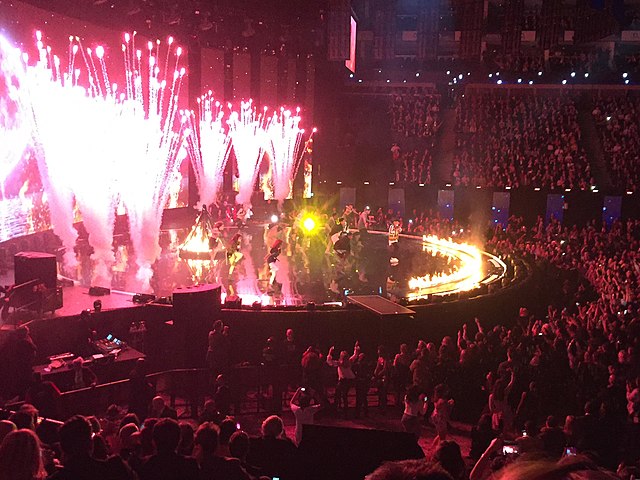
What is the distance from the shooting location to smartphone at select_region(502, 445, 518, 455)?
6.71 meters

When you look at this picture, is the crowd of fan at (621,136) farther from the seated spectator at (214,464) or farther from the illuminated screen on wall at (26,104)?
the seated spectator at (214,464)

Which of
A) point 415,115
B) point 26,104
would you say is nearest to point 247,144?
point 415,115

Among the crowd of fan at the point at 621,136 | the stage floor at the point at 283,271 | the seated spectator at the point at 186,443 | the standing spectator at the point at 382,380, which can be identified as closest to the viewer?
the seated spectator at the point at 186,443

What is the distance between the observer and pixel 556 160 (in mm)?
31266

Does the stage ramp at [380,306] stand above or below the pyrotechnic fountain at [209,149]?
below

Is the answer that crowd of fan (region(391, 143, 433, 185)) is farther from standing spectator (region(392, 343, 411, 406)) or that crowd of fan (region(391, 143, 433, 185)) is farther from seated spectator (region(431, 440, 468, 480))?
seated spectator (region(431, 440, 468, 480))

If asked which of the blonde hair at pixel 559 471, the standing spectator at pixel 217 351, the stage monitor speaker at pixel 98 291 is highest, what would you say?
the blonde hair at pixel 559 471

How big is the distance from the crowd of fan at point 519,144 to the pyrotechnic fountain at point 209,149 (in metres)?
11.0

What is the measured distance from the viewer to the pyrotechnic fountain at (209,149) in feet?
103

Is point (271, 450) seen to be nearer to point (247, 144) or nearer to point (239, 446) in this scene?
point (239, 446)

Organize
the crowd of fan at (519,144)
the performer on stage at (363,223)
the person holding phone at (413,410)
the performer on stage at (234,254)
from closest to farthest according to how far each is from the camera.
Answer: the person holding phone at (413,410)
the performer on stage at (234,254)
the performer on stage at (363,223)
the crowd of fan at (519,144)

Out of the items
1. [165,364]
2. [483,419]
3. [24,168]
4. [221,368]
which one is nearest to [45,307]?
[165,364]

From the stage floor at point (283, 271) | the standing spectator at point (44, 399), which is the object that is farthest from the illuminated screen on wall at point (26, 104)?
the standing spectator at point (44, 399)

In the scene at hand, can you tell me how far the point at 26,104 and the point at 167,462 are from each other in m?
17.3
